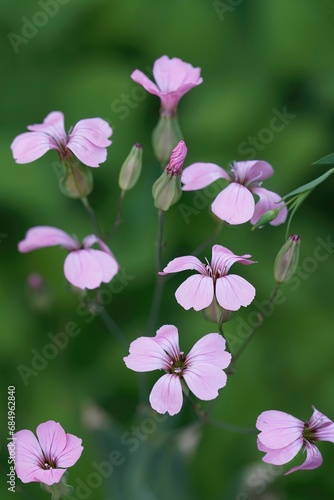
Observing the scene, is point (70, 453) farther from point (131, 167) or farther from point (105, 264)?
point (131, 167)

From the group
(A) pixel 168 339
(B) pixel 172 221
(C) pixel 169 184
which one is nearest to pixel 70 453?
(A) pixel 168 339

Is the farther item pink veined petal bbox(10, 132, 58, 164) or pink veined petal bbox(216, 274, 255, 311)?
pink veined petal bbox(10, 132, 58, 164)

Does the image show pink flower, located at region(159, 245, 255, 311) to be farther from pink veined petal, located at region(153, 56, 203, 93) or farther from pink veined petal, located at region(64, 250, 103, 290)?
pink veined petal, located at region(153, 56, 203, 93)

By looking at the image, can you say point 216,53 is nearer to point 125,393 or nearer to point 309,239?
point 309,239

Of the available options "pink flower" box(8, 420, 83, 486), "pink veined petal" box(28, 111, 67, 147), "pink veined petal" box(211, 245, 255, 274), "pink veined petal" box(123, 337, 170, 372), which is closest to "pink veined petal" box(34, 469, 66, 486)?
"pink flower" box(8, 420, 83, 486)

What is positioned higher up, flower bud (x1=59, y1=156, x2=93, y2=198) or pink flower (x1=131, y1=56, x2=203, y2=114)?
pink flower (x1=131, y1=56, x2=203, y2=114)

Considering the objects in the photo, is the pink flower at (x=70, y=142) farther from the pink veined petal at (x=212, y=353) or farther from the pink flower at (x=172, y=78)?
the pink veined petal at (x=212, y=353)

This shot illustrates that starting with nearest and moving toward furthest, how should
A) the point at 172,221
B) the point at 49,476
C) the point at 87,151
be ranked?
the point at 49,476 < the point at 87,151 < the point at 172,221
